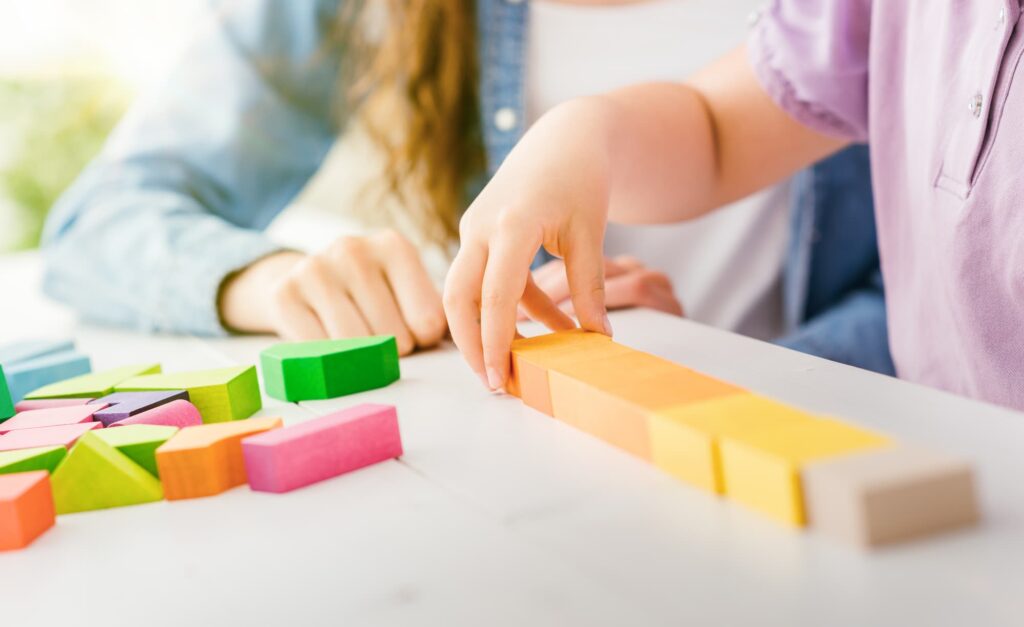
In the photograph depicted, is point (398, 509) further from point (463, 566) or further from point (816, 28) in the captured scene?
point (816, 28)

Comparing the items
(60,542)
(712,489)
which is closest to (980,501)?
(712,489)

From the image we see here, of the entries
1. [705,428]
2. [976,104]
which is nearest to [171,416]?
[705,428]

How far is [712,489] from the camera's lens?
401 mm


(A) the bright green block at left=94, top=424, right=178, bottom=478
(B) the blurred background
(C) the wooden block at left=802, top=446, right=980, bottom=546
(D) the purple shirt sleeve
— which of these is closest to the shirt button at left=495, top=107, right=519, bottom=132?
(D) the purple shirt sleeve

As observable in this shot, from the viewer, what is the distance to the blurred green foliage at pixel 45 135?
375 centimetres

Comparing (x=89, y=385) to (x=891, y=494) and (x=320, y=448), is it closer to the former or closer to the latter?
(x=320, y=448)

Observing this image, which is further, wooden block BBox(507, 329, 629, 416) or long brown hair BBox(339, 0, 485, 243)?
long brown hair BBox(339, 0, 485, 243)

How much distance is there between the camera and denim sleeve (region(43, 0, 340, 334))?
909mm

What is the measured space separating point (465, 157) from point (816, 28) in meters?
0.53

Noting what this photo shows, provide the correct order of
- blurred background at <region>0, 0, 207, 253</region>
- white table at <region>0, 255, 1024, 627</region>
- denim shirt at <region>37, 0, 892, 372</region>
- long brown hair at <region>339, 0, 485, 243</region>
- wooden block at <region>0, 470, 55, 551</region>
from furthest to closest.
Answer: blurred background at <region>0, 0, 207, 253</region> → long brown hair at <region>339, 0, 485, 243</region> → denim shirt at <region>37, 0, 892, 372</region> → wooden block at <region>0, 470, 55, 551</region> → white table at <region>0, 255, 1024, 627</region>

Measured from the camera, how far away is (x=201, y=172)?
114cm

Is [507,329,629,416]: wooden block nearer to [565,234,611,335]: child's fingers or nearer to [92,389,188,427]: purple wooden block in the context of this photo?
[565,234,611,335]: child's fingers

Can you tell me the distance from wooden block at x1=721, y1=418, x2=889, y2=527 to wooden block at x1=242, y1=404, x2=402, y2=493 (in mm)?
174

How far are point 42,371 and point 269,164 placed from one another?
0.58 metres
